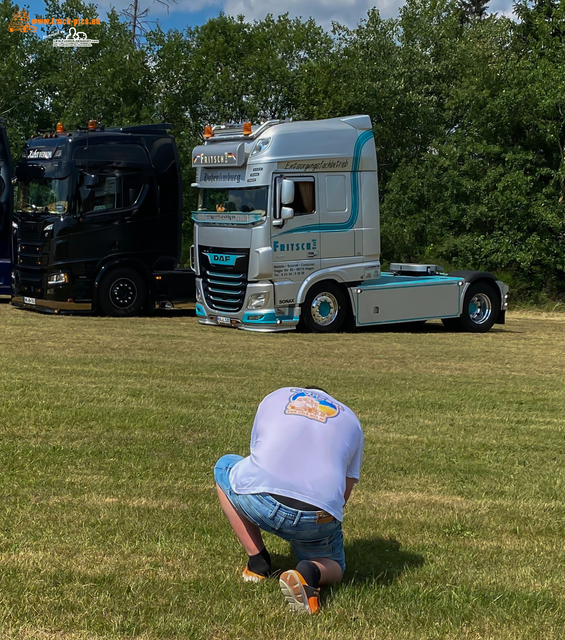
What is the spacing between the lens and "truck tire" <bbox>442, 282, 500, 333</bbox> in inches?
753

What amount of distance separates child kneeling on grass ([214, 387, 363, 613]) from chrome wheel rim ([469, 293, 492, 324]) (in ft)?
50.1

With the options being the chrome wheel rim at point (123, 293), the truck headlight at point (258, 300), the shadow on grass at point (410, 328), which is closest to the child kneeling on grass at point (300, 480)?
the truck headlight at point (258, 300)

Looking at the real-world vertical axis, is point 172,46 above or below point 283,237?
above

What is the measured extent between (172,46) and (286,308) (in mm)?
19905

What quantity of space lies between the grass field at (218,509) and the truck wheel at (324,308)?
4.80 m

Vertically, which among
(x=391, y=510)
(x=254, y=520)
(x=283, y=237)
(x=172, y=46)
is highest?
(x=172, y=46)

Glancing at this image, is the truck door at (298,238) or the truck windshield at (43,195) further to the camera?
the truck windshield at (43,195)

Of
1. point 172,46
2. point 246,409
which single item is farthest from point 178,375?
point 172,46

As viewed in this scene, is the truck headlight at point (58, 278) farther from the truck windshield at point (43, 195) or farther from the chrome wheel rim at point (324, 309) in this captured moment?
the chrome wheel rim at point (324, 309)

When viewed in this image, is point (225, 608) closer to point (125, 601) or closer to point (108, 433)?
point (125, 601)

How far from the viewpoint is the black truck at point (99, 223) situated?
59.3 feet

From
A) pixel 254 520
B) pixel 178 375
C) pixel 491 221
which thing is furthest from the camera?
pixel 491 221

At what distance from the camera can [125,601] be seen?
4.00 m

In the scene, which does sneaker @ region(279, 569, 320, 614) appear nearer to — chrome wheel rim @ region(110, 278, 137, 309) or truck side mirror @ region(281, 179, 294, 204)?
truck side mirror @ region(281, 179, 294, 204)
